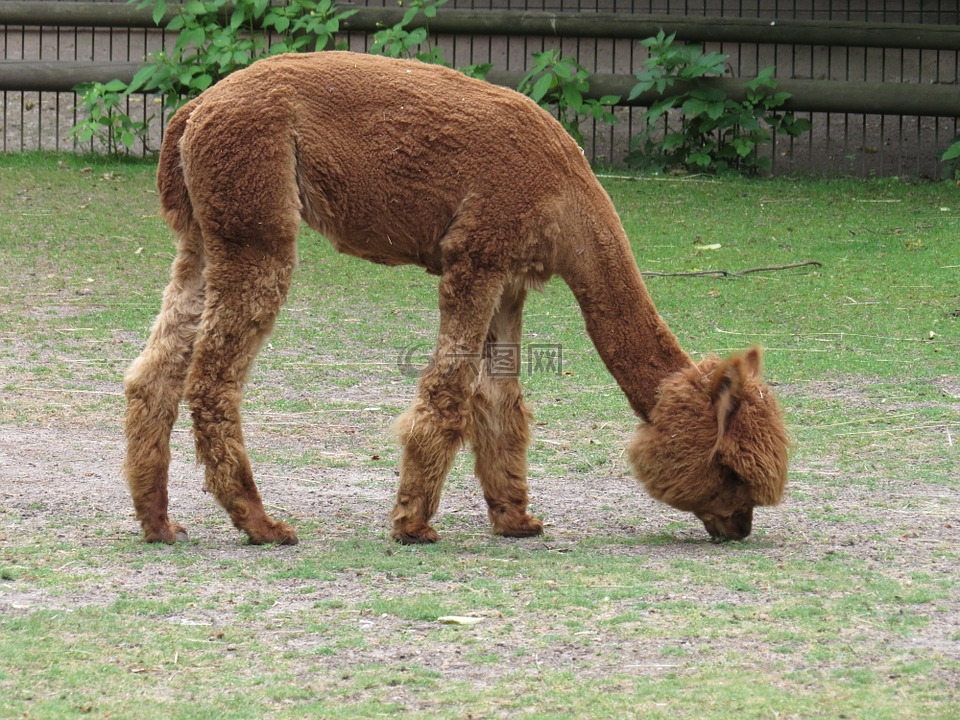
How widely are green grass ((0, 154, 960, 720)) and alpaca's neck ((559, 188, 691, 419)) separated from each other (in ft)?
2.15

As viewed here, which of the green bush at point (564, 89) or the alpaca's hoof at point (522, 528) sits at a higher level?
the green bush at point (564, 89)

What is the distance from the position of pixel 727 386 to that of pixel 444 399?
3.54ft

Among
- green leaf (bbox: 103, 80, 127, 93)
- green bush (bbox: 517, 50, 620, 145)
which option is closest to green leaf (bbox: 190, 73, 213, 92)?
green leaf (bbox: 103, 80, 127, 93)

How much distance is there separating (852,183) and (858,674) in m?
10.8

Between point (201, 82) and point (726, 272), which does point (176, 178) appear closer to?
point (726, 272)

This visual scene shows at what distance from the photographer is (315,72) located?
17.2 feet

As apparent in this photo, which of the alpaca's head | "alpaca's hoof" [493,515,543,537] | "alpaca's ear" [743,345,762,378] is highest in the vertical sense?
"alpaca's ear" [743,345,762,378]

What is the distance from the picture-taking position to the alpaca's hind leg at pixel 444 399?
17.1ft

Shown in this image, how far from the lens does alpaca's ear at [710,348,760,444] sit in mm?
5105

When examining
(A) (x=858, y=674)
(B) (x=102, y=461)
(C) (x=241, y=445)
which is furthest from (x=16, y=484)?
(A) (x=858, y=674)

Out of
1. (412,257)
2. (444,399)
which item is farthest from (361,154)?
(444,399)

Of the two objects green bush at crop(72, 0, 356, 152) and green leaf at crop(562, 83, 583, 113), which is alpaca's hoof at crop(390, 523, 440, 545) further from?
green leaf at crop(562, 83, 583, 113)

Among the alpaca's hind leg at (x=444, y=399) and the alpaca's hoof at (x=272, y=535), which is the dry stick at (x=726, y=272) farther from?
the alpaca's hoof at (x=272, y=535)

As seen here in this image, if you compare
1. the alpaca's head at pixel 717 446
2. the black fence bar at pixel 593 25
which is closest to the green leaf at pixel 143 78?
the black fence bar at pixel 593 25
